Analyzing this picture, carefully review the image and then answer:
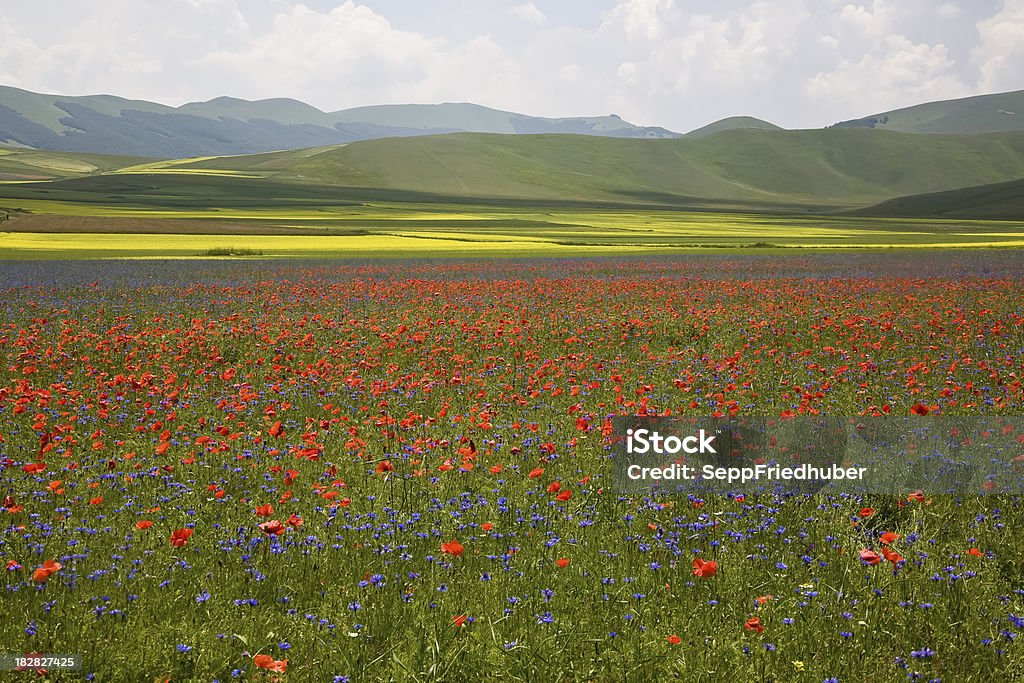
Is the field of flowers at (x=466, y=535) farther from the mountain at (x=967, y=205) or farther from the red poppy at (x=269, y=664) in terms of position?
the mountain at (x=967, y=205)

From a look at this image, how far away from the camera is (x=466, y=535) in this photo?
19.5ft

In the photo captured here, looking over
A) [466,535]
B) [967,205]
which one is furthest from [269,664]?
[967,205]

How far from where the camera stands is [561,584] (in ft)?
17.0

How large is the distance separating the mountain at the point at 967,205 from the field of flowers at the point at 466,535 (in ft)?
473

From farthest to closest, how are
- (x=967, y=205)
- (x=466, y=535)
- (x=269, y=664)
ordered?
(x=967, y=205)
(x=466, y=535)
(x=269, y=664)

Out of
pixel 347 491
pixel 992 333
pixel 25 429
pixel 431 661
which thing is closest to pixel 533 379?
pixel 347 491

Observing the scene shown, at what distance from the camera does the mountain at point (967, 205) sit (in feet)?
456

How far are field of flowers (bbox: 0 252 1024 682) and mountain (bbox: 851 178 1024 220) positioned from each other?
144052mm

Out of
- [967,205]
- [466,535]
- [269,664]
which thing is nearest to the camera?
[269,664]

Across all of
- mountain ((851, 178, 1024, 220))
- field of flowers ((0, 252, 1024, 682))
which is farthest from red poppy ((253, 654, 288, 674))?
mountain ((851, 178, 1024, 220))

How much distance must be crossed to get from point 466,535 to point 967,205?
585 ft

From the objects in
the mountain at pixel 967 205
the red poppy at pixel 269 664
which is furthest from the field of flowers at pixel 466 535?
the mountain at pixel 967 205

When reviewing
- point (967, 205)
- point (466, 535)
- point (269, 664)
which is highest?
point (967, 205)

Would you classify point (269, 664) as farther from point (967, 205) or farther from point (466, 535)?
point (967, 205)
